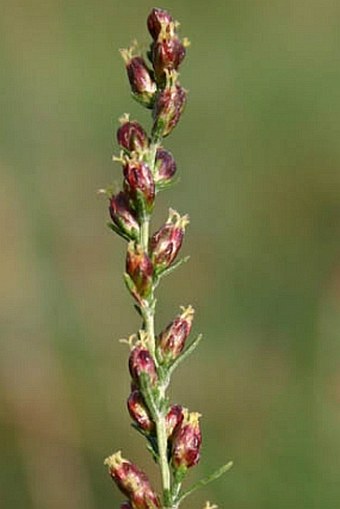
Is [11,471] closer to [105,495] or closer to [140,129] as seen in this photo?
[105,495]

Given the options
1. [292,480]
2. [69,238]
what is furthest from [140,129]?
[69,238]

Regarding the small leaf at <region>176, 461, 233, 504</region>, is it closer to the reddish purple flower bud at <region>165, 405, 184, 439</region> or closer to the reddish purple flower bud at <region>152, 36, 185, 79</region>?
the reddish purple flower bud at <region>165, 405, 184, 439</region>

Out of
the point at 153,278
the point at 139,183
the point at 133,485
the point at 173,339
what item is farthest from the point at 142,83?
the point at 133,485

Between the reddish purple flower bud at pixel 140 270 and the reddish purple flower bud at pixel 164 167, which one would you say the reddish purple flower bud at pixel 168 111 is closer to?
the reddish purple flower bud at pixel 164 167

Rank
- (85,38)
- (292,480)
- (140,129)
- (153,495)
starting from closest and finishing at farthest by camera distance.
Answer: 1. (153,495)
2. (140,129)
3. (292,480)
4. (85,38)

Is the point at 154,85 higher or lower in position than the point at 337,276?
lower

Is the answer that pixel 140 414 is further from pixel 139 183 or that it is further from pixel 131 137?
pixel 131 137

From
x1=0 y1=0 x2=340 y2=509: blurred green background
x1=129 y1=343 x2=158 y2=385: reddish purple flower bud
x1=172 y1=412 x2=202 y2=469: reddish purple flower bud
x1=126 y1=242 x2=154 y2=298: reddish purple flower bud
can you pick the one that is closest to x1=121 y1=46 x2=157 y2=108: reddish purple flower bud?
x1=126 y1=242 x2=154 y2=298: reddish purple flower bud
